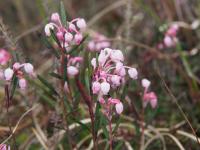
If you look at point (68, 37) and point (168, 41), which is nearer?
point (68, 37)

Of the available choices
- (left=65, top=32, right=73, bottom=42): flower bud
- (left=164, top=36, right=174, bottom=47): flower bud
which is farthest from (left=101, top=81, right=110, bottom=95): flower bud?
(left=164, top=36, right=174, bottom=47): flower bud

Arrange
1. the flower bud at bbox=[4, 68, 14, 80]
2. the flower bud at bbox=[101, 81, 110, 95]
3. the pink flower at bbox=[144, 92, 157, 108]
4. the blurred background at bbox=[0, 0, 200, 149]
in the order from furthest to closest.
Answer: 1. the blurred background at bbox=[0, 0, 200, 149]
2. the pink flower at bbox=[144, 92, 157, 108]
3. the flower bud at bbox=[4, 68, 14, 80]
4. the flower bud at bbox=[101, 81, 110, 95]

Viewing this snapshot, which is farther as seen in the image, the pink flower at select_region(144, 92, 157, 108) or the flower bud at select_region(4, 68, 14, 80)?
the pink flower at select_region(144, 92, 157, 108)

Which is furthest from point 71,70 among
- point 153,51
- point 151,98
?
point 153,51

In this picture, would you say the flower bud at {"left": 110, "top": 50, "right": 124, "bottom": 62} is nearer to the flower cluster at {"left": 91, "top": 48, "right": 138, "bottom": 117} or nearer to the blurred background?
the flower cluster at {"left": 91, "top": 48, "right": 138, "bottom": 117}

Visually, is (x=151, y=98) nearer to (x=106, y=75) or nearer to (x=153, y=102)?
(x=153, y=102)

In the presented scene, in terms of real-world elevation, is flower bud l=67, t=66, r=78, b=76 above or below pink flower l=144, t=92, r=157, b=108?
above

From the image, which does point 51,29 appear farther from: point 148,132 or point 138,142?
point 148,132

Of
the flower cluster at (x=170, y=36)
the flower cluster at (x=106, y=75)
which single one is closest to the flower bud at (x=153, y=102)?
the flower cluster at (x=106, y=75)

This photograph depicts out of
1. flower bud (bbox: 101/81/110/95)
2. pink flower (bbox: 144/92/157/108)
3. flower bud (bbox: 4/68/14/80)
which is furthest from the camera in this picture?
pink flower (bbox: 144/92/157/108)
